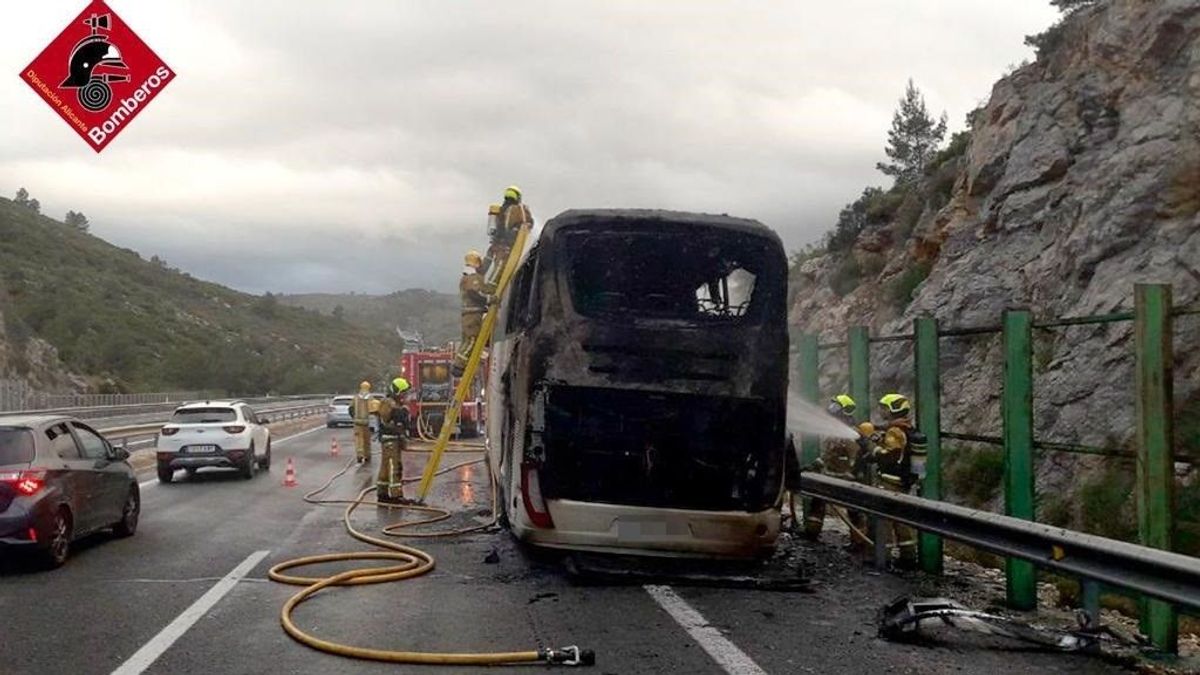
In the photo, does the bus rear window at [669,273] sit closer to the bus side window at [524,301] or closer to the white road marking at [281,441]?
the bus side window at [524,301]

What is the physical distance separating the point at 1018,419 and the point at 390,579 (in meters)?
5.20

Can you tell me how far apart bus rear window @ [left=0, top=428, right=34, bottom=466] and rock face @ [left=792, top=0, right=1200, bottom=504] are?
11.5 m

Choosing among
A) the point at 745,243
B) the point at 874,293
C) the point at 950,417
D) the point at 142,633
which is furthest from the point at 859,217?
the point at 142,633

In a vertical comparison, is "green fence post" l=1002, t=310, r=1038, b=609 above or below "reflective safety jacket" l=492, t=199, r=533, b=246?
below

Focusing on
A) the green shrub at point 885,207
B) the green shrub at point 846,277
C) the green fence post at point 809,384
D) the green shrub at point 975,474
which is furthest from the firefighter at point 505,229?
the green shrub at point 885,207

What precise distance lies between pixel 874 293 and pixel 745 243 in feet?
81.5

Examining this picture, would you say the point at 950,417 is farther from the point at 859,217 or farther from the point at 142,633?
the point at 859,217

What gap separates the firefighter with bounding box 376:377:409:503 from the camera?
15.3 metres

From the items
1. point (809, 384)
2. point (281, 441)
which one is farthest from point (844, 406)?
point (281, 441)

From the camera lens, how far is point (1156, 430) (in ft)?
23.6

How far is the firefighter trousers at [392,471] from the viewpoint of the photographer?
1527 cm

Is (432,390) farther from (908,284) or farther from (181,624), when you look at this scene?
(181,624)

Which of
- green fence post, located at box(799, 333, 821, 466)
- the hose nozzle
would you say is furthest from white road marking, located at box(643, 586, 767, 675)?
green fence post, located at box(799, 333, 821, 466)

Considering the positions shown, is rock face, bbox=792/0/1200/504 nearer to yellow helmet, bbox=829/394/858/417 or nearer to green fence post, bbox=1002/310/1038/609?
yellow helmet, bbox=829/394/858/417
